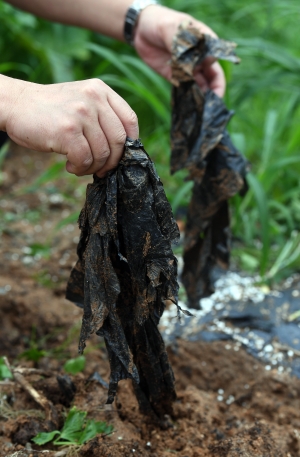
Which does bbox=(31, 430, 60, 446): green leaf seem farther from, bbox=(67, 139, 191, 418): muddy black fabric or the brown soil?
bbox=(67, 139, 191, 418): muddy black fabric

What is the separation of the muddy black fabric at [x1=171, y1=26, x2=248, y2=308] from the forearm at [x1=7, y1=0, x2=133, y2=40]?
1.16 ft

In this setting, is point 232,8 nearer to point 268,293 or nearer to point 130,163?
point 268,293

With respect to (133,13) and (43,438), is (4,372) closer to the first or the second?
(43,438)

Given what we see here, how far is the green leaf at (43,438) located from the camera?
1104 mm

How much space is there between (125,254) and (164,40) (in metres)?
0.88

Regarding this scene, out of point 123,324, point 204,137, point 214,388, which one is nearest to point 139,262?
point 123,324

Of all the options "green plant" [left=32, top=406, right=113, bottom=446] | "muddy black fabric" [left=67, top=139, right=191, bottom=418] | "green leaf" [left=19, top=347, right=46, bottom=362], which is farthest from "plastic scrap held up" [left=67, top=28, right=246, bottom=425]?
"green leaf" [left=19, top=347, right=46, bottom=362]

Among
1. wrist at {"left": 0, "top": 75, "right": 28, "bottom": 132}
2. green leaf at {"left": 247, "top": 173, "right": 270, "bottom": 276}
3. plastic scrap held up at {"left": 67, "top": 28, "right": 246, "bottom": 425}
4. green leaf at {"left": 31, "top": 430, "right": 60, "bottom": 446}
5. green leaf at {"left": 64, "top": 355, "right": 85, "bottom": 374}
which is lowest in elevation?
green leaf at {"left": 64, "top": 355, "right": 85, "bottom": 374}

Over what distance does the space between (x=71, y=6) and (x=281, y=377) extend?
4.85ft

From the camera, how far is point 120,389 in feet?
4.46

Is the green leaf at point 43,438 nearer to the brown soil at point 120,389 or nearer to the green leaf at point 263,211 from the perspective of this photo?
the brown soil at point 120,389

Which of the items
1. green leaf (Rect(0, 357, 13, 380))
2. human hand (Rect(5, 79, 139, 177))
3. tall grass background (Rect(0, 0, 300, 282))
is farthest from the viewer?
tall grass background (Rect(0, 0, 300, 282))

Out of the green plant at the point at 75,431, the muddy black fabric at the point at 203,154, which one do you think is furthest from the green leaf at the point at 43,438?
the muddy black fabric at the point at 203,154

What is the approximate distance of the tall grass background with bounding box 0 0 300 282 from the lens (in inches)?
81.9
